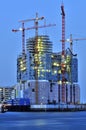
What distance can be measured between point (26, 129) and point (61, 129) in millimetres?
6630

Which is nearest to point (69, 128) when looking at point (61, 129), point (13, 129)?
point (61, 129)

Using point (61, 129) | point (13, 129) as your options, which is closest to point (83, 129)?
point (61, 129)

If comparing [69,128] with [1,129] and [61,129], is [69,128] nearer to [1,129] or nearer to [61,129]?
[61,129]

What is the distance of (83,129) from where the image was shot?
117188 millimetres

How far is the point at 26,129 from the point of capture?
388 ft

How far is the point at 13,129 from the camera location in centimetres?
11869

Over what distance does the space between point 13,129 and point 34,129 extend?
13.0ft

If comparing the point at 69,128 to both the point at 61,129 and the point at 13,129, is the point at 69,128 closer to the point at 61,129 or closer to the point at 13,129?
the point at 61,129

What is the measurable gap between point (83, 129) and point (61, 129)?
14.4ft

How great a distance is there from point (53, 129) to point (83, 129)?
5706 millimetres

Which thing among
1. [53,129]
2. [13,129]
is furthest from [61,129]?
[13,129]

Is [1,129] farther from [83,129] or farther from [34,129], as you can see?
[83,129]

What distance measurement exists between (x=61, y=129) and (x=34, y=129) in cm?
512

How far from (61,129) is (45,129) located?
313cm
